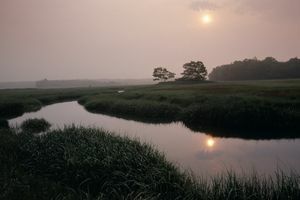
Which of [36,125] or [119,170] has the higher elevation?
[119,170]

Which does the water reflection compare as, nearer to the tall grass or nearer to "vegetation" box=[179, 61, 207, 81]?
the tall grass

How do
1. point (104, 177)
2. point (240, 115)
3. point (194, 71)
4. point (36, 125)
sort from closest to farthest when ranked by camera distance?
point (104, 177), point (240, 115), point (36, 125), point (194, 71)

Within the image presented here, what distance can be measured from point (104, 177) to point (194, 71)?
104 metres

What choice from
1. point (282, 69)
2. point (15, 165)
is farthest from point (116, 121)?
point (282, 69)

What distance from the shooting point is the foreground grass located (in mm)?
11039

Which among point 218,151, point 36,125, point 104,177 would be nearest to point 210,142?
point 218,151

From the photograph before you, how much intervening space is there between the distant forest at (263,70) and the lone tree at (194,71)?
971 inches

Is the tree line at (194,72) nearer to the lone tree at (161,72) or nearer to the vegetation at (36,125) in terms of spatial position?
the lone tree at (161,72)

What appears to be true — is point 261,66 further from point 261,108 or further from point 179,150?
point 179,150

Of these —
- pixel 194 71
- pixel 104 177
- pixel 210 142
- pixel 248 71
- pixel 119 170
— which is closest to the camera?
pixel 104 177

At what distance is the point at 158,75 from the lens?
469 feet

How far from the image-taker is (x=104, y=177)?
532 inches

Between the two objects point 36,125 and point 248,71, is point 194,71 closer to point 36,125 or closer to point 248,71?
point 248,71

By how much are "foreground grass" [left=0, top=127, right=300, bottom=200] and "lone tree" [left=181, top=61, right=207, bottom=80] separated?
3861 inches
